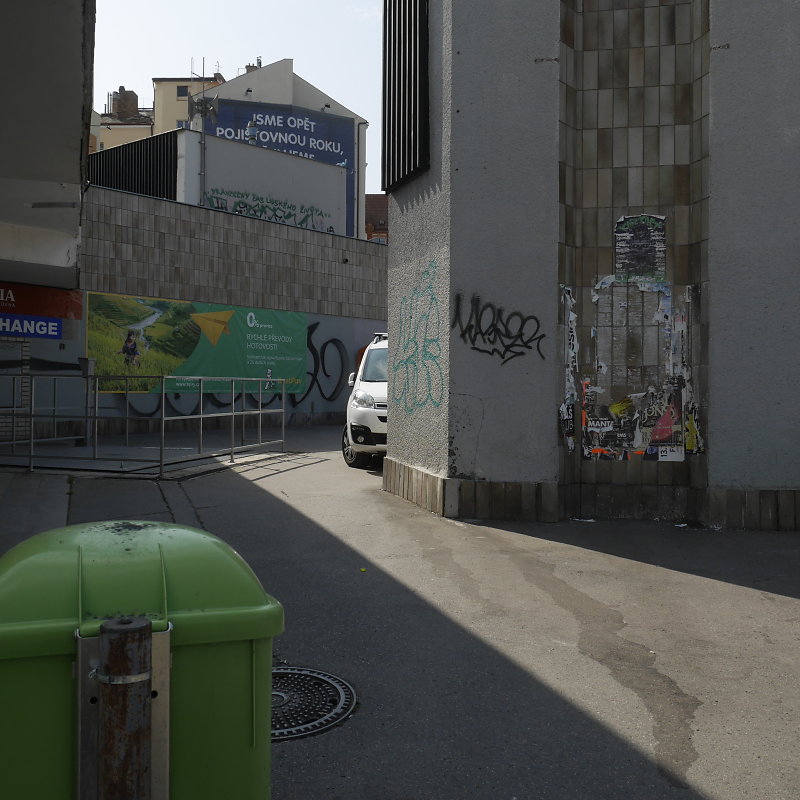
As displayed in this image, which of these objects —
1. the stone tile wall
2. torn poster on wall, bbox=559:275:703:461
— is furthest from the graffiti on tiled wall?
the stone tile wall

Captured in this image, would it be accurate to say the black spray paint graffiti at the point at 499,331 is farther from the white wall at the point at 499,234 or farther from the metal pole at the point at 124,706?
the metal pole at the point at 124,706

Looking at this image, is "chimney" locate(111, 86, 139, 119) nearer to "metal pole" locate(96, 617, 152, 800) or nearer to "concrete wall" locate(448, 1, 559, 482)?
"concrete wall" locate(448, 1, 559, 482)

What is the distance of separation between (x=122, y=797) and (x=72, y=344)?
15.7 metres

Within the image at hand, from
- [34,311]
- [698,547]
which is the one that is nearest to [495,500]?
[698,547]

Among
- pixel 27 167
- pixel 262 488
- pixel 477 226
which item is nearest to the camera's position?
pixel 477 226

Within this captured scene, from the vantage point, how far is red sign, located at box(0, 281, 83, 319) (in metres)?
14.5

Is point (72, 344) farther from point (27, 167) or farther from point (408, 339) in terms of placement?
point (408, 339)

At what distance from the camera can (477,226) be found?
26.7 ft

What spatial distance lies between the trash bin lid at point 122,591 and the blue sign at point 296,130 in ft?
117

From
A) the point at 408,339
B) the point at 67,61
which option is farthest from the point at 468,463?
the point at 67,61

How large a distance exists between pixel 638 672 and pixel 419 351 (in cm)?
525

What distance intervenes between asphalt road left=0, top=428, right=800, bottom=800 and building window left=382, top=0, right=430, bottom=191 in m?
3.75

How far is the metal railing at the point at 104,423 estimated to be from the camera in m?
12.5

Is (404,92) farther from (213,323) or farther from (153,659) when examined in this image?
(213,323)
